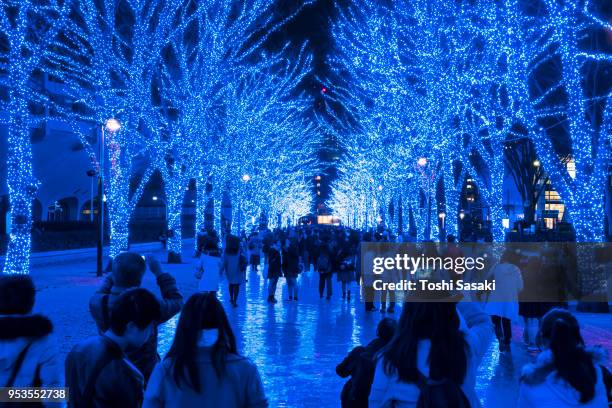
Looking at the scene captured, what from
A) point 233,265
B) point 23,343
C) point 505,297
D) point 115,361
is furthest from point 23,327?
point 233,265

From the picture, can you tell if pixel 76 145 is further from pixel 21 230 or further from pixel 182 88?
pixel 21 230

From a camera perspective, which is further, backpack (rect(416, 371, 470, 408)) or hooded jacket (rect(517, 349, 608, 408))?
hooded jacket (rect(517, 349, 608, 408))

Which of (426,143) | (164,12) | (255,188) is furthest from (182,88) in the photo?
A: (255,188)

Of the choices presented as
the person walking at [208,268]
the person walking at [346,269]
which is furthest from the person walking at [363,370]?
the person walking at [346,269]

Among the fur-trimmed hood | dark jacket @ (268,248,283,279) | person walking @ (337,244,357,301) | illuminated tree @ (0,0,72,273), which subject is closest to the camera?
the fur-trimmed hood

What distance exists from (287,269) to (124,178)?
8.21 metres

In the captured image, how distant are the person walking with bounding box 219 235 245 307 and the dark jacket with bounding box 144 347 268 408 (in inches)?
553

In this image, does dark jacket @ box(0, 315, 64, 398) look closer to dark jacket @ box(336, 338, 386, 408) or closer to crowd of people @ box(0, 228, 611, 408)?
crowd of people @ box(0, 228, 611, 408)

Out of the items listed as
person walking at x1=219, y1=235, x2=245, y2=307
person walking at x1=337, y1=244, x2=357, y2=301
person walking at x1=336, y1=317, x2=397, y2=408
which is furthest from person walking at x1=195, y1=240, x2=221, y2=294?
person walking at x1=336, y1=317, x2=397, y2=408

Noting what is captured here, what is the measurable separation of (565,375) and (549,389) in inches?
4.4

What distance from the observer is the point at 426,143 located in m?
31.9

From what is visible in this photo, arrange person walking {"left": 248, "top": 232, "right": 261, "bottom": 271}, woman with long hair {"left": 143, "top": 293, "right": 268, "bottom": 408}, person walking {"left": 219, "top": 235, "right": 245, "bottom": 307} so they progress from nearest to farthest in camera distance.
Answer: woman with long hair {"left": 143, "top": 293, "right": 268, "bottom": 408} < person walking {"left": 219, "top": 235, "right": 245, "bottom": 307} < person walking {"left": 248, "top": 232, "right": 261, "bottom": 271}

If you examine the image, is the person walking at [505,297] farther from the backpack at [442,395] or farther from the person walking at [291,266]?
the backpack at [442,395]

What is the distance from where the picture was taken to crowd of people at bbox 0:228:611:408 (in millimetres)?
3479
